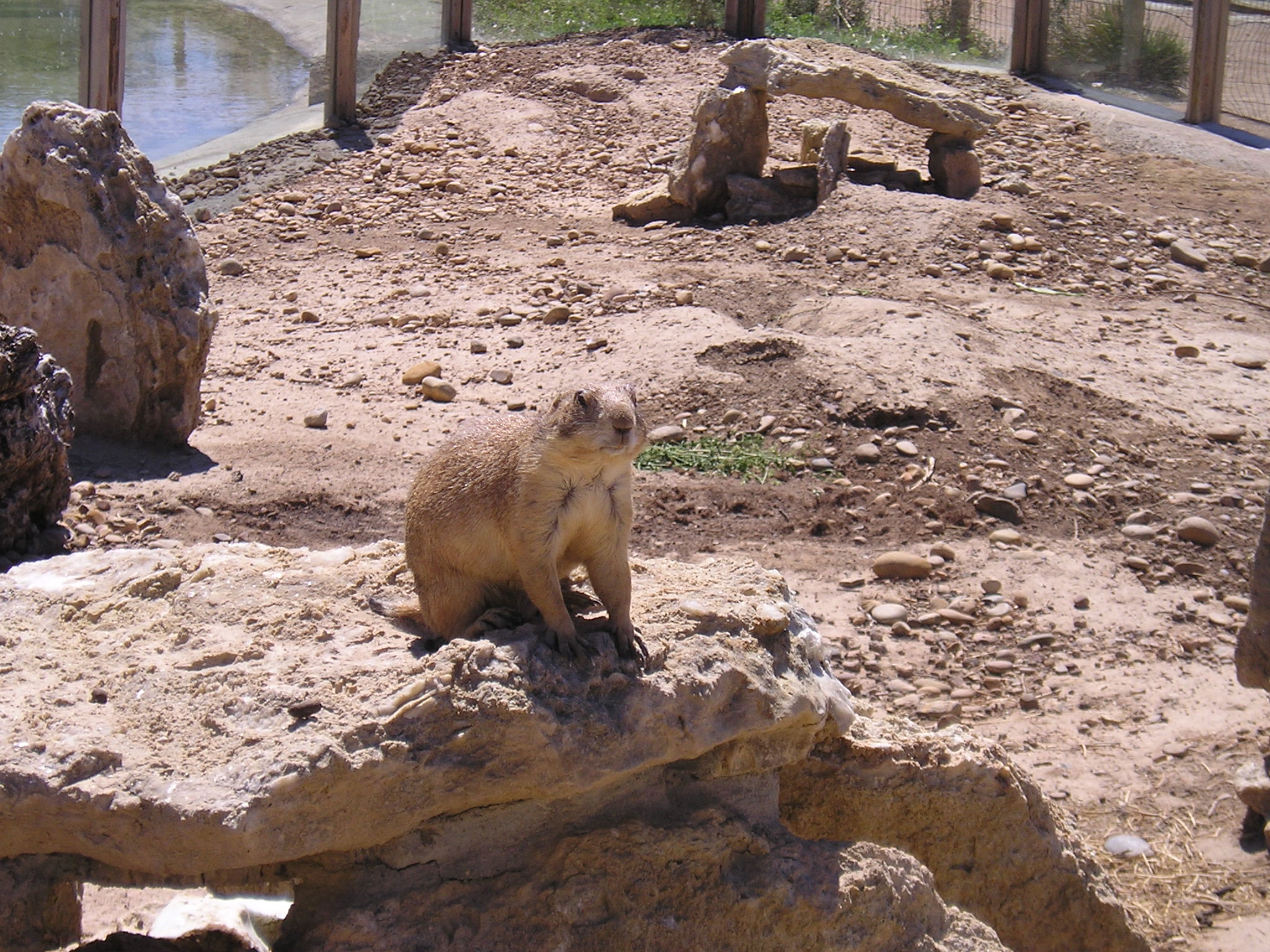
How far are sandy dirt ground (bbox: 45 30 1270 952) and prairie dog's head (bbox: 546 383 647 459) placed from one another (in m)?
2.72

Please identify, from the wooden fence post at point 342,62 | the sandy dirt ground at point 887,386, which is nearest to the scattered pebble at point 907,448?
the sandy dirt ground at point 887,386

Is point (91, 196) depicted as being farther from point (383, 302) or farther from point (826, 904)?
point (826, 904)

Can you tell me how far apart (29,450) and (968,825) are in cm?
391

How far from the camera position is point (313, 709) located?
9.92 feet

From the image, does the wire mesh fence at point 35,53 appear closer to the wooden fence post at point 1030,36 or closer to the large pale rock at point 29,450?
the large pale rock at point 29,450

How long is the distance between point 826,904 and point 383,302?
7.72 meters

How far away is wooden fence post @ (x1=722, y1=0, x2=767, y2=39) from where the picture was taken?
16.8m

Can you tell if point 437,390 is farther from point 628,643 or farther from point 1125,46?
point 1125,46

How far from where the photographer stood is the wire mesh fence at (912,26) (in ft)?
54.3

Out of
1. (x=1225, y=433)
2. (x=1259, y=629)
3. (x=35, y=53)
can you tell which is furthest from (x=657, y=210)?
(x=35, y=53)

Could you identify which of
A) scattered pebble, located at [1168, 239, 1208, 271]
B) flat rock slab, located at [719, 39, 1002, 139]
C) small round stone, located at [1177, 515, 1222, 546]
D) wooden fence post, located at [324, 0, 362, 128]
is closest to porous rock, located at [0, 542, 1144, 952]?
small round stone, located at [1177, 515, 1222, 546]

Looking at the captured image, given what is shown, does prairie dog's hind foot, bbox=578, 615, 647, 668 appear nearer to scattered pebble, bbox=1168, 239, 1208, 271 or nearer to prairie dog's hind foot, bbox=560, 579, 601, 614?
prairie dog's hind foot, bbox=560, 579, 601, 614

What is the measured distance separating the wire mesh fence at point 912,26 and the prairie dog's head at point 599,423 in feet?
47.8

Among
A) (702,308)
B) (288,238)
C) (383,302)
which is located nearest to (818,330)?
(702,308)
